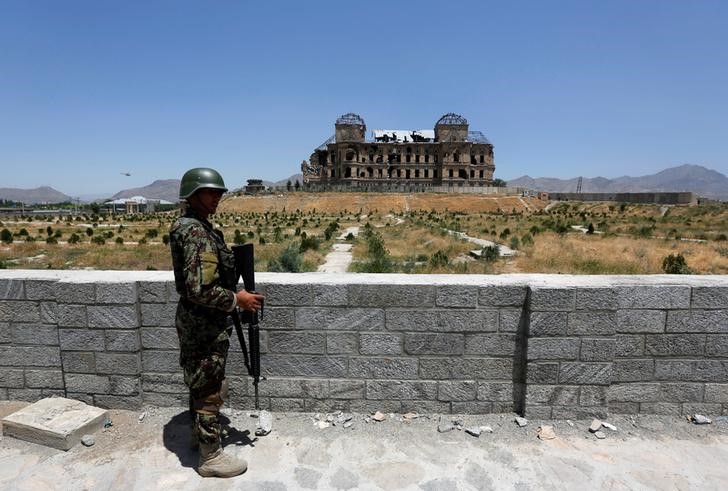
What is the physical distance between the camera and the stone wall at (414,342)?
149 inches

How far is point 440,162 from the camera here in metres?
89.7

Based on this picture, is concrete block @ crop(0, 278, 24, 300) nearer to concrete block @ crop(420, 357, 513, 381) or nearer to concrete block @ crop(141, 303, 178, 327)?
concrete block @ crop(141, 303, 178, 327)

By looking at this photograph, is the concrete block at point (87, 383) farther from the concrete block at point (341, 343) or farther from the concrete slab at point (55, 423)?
the concrete block at point (341, 343)

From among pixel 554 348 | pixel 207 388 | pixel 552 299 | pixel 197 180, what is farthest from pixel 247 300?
pixel 554 348

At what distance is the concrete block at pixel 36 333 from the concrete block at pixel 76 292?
388 millimetres

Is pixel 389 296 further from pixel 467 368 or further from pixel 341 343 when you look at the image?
pixel 467 368

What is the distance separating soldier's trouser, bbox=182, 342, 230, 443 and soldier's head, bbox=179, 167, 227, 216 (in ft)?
3.43

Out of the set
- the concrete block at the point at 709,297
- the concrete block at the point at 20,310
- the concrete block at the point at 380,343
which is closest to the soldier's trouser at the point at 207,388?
the concrete block at the point at 380,343

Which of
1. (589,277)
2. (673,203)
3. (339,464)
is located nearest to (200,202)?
(339,464)

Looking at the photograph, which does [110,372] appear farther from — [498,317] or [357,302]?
[498,317]

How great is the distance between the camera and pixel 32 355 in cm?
406

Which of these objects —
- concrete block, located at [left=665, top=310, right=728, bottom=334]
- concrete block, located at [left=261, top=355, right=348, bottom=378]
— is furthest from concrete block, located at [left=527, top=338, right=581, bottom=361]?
concrete block, located at [left=261, top=355, right=348, bottom=378]

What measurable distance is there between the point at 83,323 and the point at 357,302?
100.0 inches

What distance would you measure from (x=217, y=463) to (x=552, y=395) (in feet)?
9.48
